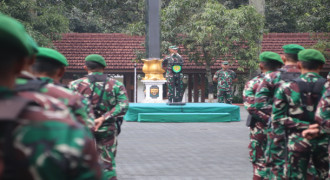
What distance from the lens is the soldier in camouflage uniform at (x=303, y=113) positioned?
5312mm

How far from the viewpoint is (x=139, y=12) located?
33344 mm

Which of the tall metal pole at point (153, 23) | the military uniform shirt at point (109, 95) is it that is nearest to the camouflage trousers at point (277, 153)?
the military uniform shirt at point (109, 95)

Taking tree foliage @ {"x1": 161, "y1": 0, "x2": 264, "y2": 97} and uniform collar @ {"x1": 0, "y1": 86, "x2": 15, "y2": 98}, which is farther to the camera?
tree foliage @ {"x1": 161, "y1": 0, "x2": 264, "y2": 97}

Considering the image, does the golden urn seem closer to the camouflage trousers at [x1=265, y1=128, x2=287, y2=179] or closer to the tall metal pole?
the tall metal pole

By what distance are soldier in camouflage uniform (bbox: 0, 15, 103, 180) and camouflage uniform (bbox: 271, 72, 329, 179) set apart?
3706mm

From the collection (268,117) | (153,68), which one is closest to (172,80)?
(153,68)

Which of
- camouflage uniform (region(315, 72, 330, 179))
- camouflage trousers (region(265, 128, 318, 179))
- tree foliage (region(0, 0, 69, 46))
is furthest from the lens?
tree foliage (region(0, 0, 69, 46))

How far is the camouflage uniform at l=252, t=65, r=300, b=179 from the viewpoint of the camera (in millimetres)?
5758

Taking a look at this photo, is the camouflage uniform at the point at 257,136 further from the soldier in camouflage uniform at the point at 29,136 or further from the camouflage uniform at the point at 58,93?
the soldier in camouflage uniform at the point at 29,136

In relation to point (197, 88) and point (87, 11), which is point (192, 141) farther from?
point (87, 11)

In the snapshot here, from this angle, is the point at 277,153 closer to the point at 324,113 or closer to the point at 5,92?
the point at 324,113

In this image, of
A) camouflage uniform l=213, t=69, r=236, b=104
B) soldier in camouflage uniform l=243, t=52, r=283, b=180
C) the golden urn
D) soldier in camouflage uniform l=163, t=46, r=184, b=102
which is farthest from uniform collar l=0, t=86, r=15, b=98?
the golden urn

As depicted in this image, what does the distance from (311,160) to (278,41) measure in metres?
25.2

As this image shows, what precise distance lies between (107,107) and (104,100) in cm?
8
